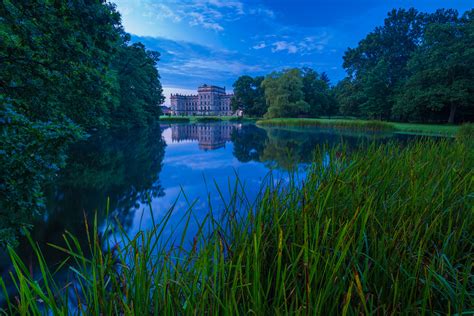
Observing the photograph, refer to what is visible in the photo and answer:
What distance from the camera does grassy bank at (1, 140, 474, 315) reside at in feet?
3.52

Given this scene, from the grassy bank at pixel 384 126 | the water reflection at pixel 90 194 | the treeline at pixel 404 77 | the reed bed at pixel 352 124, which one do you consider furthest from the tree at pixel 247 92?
the water reflection at pixel 90 194

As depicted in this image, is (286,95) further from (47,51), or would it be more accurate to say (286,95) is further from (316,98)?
(47,51)

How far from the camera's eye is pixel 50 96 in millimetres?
4949

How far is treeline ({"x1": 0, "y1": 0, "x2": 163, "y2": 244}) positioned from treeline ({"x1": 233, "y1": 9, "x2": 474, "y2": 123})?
1153 inches

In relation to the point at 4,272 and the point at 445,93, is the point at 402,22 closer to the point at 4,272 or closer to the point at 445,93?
the point at 445,93

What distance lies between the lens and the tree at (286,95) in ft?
132

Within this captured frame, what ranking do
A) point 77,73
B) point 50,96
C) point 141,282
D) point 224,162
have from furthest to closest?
point 224,162 < point 77,73 < point 50,96 < point 141,282

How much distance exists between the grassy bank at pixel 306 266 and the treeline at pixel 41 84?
4.80ft

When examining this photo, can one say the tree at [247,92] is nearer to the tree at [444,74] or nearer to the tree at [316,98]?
the tree at [316,98]

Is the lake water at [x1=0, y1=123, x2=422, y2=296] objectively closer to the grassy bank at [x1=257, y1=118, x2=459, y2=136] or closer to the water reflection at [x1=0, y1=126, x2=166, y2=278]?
the water reflection at [x1=0, y1=126, x2=166, y2=278]

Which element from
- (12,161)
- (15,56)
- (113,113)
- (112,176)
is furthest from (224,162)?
(113,113)

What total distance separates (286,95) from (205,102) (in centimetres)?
7830

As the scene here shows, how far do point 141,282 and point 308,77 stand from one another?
55569 mm

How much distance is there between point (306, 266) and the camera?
1.00 m
